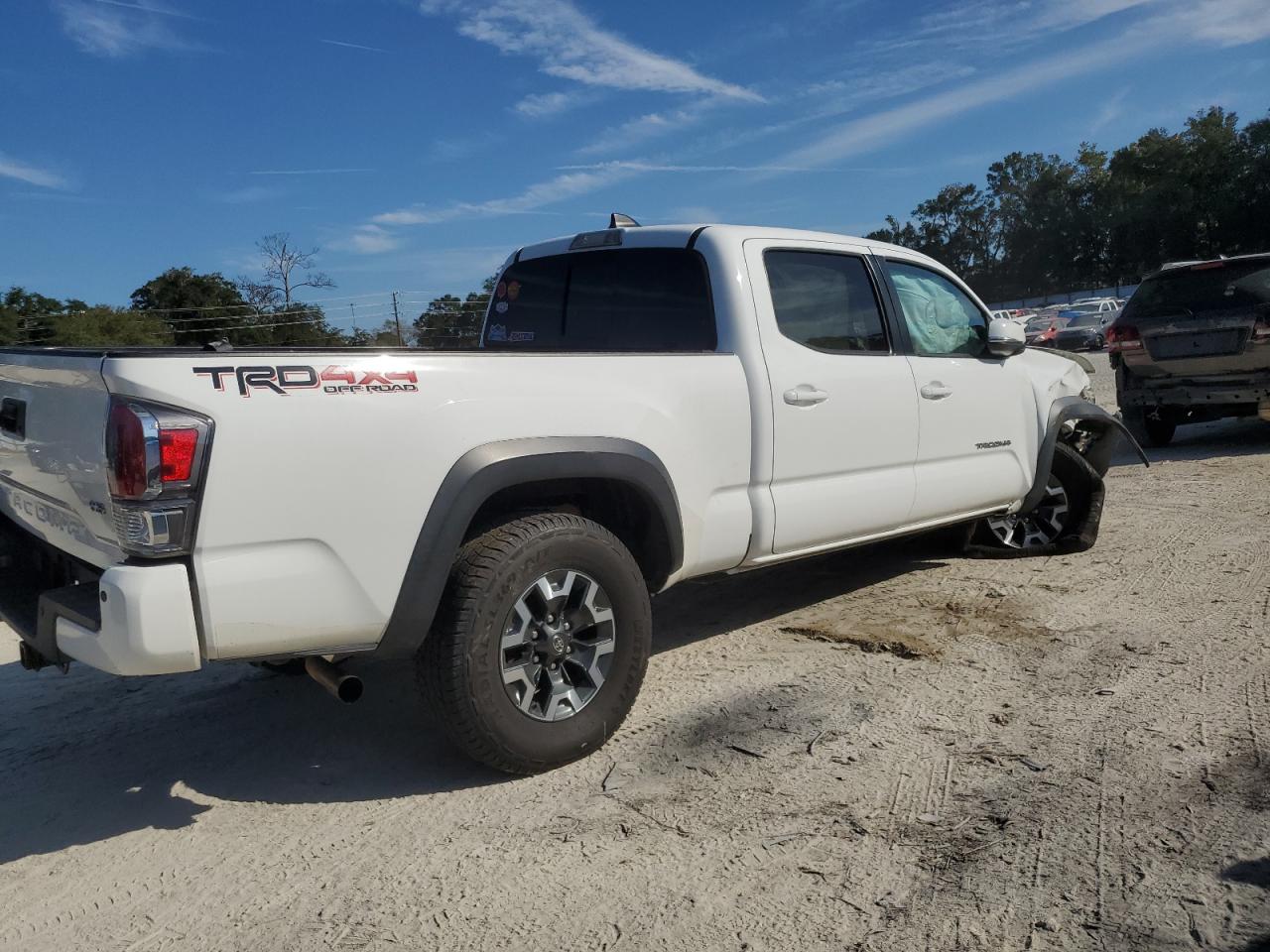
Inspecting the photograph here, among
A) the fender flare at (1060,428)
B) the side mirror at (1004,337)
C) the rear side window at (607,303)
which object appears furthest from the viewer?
the fender flare at (1060,428)

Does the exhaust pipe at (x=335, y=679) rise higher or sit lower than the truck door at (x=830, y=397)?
lower

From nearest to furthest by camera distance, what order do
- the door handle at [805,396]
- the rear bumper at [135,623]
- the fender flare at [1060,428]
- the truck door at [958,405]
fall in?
1. the rear bumper at [135,623]
2. the door handle at [805,396]
3. the truck door at [958,405]
4. the fender flare at [1060,428]

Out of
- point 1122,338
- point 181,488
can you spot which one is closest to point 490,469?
point 181,488

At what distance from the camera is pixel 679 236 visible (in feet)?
14.6

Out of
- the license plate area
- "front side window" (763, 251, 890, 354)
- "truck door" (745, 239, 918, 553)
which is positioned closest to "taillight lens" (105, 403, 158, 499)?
"truck door" (745, 239, 918, 553)

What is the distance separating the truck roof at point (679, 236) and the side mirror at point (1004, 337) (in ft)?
2.53

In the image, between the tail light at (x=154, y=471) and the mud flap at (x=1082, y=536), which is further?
the mud flap at (x=1082, y=536)

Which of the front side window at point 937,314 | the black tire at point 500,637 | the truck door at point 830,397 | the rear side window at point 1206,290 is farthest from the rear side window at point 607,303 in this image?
the rear side window at point 1206,290

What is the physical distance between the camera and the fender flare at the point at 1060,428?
19.0ft

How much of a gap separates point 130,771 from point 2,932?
3.36ft

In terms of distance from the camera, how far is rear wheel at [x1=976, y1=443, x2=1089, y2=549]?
625cm

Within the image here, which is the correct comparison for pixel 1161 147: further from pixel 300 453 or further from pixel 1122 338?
pixel 300 453

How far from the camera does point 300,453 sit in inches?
112

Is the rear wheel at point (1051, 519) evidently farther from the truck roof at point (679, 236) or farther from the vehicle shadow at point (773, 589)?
the truck roof at point (679, 236)
